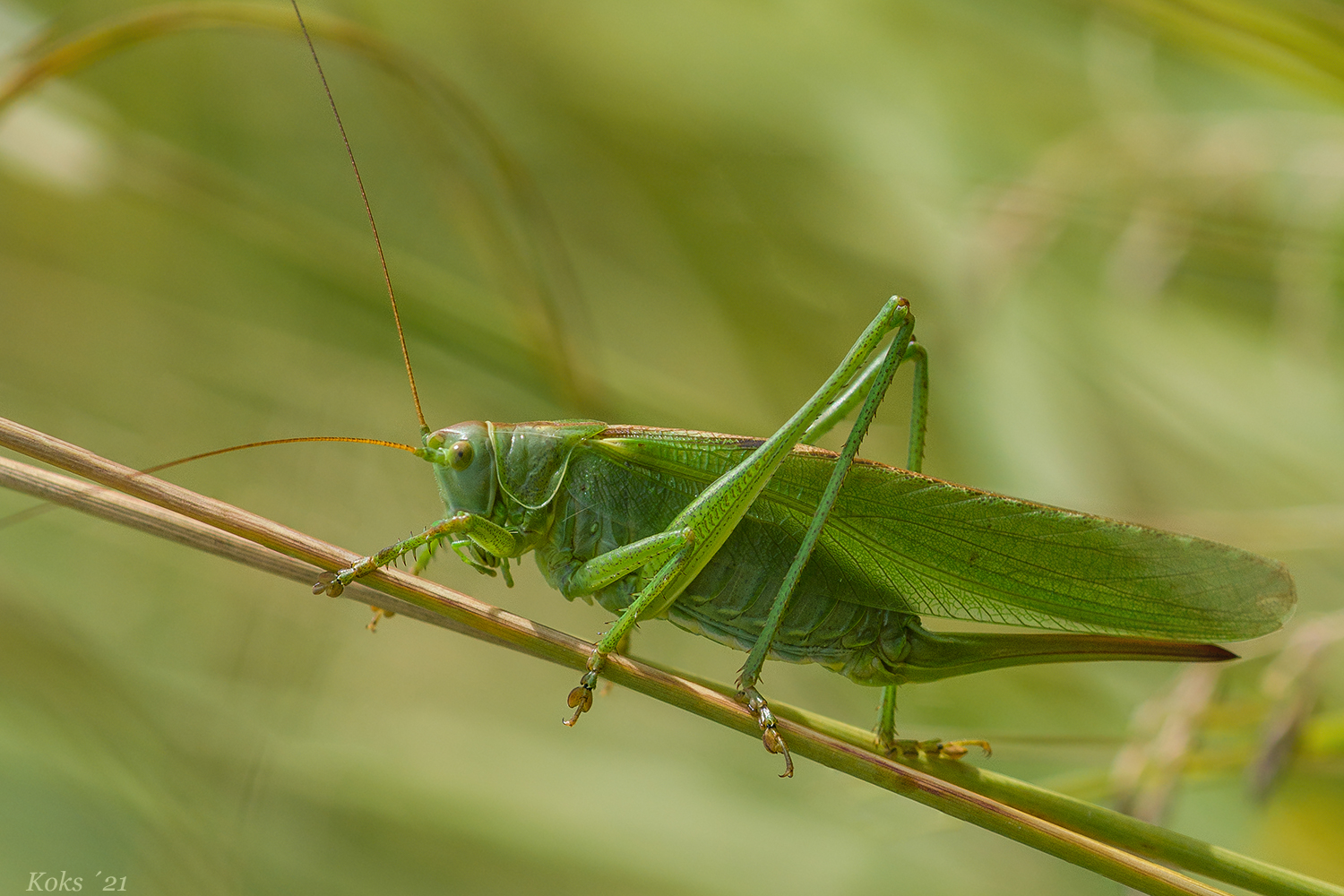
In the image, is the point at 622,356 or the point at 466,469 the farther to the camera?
the point at 622,356

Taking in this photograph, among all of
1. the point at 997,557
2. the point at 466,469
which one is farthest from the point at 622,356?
the point at 997,557

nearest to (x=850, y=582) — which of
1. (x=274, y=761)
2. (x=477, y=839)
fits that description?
(x=477, y=839)

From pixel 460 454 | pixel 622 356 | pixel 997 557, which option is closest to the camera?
pixel 997 557

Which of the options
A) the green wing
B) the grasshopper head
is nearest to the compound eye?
the grasshopper head

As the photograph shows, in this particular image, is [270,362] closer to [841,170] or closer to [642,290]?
[642,290]

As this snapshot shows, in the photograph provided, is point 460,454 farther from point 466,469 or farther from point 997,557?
point 997,557

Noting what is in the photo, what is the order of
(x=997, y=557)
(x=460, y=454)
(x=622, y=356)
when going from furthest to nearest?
(x=622, y=356)
(x=460, y=454)
(x=997, y=557)
